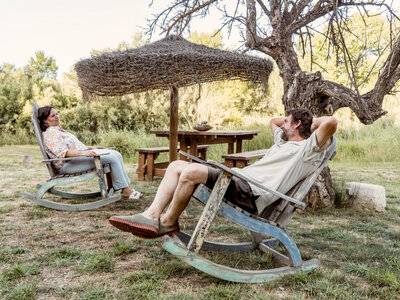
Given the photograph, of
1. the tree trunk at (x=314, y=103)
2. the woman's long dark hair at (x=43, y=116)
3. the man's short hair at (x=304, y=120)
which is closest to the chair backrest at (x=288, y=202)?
the man's short hair at (x=304, y=120)

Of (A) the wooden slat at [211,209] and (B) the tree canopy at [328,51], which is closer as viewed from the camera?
(A) the wooden slat at [211,209]

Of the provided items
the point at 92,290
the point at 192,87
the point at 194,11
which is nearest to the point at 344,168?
the point at 194,11

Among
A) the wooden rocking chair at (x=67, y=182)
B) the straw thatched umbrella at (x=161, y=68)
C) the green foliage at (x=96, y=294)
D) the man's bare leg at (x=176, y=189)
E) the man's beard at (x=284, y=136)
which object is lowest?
the green foliage at (x=96, y=294)

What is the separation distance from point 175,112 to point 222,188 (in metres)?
2.02

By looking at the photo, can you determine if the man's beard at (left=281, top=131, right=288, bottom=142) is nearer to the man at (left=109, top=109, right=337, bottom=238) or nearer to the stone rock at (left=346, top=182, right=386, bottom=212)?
the man at (left=109, top=109, right=337, bottom=238)

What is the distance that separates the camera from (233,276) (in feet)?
7.14

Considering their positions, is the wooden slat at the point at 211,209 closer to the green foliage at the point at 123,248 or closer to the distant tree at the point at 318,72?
the green foliage at the point at 123,248

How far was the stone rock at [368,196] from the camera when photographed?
4.13 metres

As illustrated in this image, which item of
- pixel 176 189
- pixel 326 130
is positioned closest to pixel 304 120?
pixel 326 130

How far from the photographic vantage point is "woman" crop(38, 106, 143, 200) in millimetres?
4039

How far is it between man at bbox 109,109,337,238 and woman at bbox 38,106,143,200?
1853mm

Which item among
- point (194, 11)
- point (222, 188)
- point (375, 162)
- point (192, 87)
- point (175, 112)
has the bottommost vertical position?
point (375, 162)

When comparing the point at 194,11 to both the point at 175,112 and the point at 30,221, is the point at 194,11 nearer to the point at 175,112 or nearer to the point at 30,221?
the point at 175,112

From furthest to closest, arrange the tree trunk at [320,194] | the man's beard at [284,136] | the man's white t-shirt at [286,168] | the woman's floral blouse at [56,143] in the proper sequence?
the tree trunk at [320,194] → the woman's floral blouse at [56,143] → the man's beard at [284,136] → the man's white t-shirt at [286,168]
